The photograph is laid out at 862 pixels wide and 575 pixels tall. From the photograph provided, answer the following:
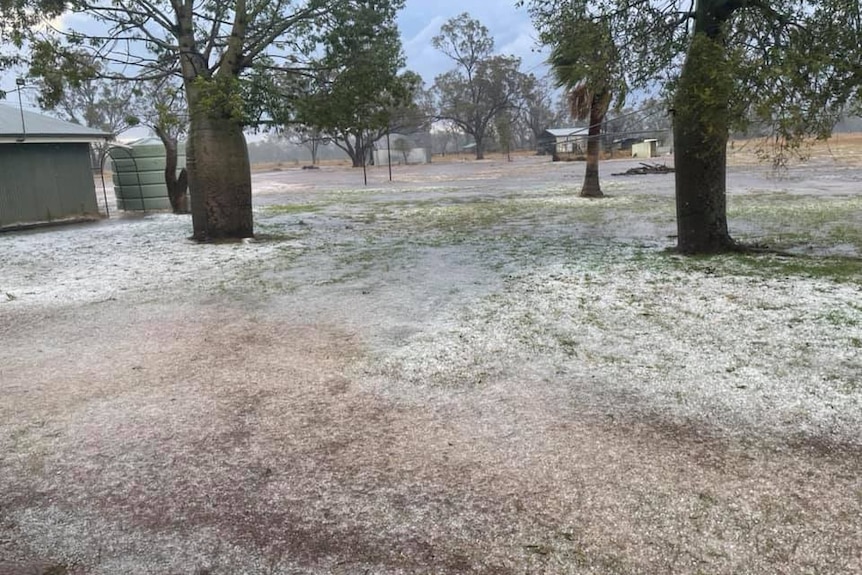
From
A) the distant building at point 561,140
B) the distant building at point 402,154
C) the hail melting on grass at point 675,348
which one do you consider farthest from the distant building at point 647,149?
the hail melting on grass at point 675,348

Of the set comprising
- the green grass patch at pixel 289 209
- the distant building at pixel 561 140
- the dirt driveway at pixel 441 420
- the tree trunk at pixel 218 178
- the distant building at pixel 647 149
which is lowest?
the dirt driveway at pixel 441 420

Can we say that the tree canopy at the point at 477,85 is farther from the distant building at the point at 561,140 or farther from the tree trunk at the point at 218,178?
the tree trunk at the point at 218,178

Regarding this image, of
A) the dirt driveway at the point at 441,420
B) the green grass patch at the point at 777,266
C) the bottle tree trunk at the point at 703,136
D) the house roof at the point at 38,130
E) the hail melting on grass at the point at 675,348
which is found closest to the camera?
the dirt driveway at the point at 441,420

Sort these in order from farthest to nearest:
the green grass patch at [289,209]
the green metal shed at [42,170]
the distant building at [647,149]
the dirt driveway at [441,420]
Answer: the distant building at [647,149], the green grass patch at [289,209], the green metal shed at [42,170], the dirt driveway at [441,420]

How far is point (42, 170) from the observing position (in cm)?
1387

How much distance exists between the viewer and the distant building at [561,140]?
51.1 metres

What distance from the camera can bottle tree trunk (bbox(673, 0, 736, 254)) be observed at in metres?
5.61

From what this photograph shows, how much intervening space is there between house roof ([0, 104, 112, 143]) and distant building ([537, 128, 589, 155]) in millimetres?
39961

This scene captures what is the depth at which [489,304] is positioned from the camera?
581cm

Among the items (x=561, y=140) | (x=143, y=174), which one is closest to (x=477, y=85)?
(x=561, y=140)

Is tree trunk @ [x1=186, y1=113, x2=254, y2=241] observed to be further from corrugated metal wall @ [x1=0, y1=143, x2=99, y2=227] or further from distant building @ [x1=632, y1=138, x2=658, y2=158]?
distant building @ [x1=632, y1=138, x2=658, y2=158]

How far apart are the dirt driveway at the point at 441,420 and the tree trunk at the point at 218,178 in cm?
287

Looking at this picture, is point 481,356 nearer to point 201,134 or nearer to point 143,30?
point 201,134

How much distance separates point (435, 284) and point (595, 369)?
291cm
